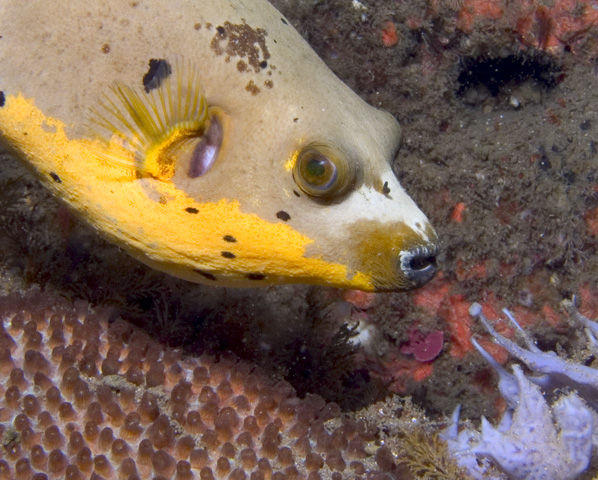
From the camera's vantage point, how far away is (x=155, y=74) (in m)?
2.20

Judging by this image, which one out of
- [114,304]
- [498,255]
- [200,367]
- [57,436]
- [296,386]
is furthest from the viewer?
[498,255]

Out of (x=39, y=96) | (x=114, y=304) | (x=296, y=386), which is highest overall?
(x=39, y=96)

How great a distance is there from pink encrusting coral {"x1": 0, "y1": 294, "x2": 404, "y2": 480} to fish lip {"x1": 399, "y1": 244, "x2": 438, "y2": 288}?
3.79 ft

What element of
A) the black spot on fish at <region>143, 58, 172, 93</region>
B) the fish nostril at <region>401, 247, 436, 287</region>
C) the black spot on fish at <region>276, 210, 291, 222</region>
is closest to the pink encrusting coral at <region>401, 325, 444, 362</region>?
the fish nostril at <region>401, 247, 436, 287</region>

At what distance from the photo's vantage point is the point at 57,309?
3014 mm

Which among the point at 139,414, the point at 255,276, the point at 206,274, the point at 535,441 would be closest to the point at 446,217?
the point at 535,441

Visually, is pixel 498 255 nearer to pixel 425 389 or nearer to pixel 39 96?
pixel 425 389

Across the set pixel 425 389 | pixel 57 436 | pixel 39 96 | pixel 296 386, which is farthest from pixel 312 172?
pixel 425 389

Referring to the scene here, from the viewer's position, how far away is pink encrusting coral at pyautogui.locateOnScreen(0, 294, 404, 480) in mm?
2424

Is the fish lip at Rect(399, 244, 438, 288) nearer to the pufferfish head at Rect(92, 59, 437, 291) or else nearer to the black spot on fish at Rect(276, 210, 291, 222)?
the pufferfish head at Rect(92, 59, 437, 291)

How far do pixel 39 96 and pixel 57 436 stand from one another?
5.43ft

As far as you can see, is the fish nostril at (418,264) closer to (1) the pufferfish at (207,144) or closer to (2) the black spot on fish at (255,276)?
(1) the pufferfish at (207,144)

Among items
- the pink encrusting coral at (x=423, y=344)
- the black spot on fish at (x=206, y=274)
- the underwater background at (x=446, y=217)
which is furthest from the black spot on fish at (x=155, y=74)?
the pink encrusting coral at (x=423, y=344)

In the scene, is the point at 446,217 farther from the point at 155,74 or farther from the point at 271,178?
the point at 155,74
